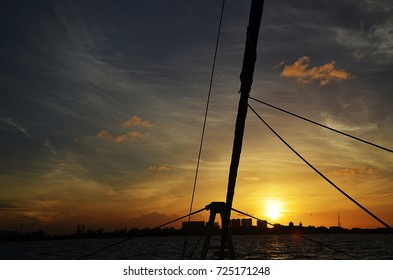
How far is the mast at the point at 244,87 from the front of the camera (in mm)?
8234

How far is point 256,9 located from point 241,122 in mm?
2832

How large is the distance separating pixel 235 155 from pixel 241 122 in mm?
945

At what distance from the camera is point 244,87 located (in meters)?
9.52

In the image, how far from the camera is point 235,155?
10.1m

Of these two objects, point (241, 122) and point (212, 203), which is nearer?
point (241, 122)

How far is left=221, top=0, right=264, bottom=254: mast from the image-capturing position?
823 centimetres
